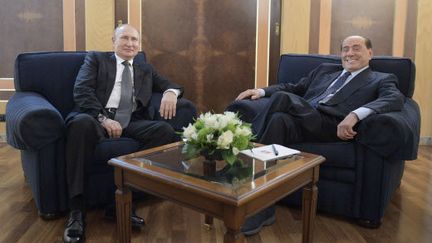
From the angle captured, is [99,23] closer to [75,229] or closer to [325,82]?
[325,82]

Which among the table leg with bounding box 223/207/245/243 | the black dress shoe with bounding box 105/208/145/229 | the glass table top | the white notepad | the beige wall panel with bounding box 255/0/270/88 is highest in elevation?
the beige wall panel with bounding box 255/0/270/88

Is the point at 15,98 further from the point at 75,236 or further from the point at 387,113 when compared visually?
the point at 387,113

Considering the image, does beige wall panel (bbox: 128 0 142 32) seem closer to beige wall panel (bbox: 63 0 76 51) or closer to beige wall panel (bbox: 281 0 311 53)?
beige wall panel (bbox: 63 0 76 51)

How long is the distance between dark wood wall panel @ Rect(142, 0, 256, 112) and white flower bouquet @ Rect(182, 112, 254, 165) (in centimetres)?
253

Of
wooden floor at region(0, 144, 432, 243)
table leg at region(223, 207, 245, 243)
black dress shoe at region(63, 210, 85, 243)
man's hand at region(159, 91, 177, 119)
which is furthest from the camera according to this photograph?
man's hand at region(159, 91, 177, 119)

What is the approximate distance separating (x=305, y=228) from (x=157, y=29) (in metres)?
2.68

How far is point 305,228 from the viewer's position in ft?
6.48

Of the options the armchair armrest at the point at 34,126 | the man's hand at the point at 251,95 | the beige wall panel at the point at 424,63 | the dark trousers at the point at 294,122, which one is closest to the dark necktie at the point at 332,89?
the dark trousers at the point at 294,122

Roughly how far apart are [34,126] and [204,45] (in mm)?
2301

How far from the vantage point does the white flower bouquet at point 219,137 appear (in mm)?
1670

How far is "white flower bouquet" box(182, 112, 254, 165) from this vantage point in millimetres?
1670

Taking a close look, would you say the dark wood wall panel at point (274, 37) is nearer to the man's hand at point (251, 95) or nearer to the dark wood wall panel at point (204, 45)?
the dark wood wall panel at point (204, 45)

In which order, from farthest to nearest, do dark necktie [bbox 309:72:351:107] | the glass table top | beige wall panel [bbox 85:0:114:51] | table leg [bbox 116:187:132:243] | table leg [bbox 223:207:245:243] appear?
1. beige wall panel [bbox 85:0:114:51]
2. dark necktie [bbox 309:72:351:107]
3. table leg [bbox 116:187:132:243]
4. the glass table top
5. table leg [bbox 223:207:245:243]

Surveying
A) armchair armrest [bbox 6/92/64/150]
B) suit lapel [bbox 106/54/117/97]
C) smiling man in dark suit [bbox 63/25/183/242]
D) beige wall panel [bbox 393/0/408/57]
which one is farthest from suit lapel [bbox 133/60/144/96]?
beige wall panel [bbox 393/0/408/57]
